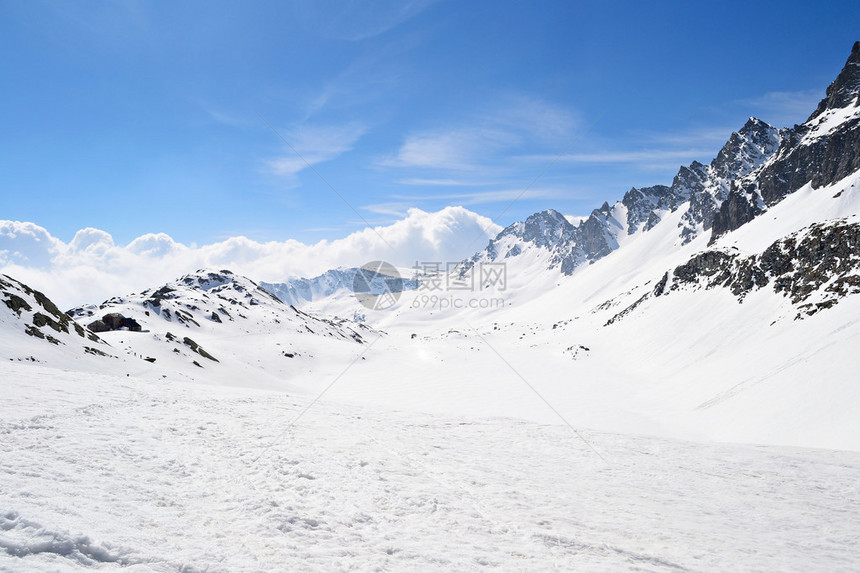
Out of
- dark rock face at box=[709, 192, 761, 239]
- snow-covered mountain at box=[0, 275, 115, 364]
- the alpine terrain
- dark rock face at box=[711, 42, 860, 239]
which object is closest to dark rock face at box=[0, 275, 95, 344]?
snow-covered mountain at box=[0, 275, 115, 364]

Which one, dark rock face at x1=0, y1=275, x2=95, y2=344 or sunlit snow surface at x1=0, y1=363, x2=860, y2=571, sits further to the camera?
dark rock face at x1=0, y1=275, x2=95, y2=344

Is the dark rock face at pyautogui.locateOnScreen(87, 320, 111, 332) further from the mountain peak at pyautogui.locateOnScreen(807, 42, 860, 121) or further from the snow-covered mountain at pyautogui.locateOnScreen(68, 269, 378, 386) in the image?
Answer: the mountain peak at pyautogui.locateOnScreen(807, 42, 860, 121)

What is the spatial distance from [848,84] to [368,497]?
150933 millimetres

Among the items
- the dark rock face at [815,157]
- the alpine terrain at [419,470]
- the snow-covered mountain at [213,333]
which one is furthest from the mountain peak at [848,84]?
the snow-covered mountain at [213,333]

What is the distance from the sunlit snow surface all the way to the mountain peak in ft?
449

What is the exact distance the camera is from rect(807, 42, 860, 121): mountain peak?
100125 millimetres

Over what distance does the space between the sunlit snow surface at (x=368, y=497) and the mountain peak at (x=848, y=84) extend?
449 feet

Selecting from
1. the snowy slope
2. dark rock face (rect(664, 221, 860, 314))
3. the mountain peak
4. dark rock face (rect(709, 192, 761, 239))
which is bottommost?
A: the snowy slope

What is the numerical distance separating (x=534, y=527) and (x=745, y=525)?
516 centimetres

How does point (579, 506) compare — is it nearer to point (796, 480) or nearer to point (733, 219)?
point (796, 480)

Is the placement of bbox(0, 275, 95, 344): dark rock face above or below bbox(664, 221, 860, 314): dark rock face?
below

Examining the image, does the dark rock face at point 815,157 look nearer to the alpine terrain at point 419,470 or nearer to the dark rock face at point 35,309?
the alpine terrain at point 419,470

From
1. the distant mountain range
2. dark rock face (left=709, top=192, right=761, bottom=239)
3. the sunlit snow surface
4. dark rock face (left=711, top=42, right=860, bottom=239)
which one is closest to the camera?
the sunlit snow surface

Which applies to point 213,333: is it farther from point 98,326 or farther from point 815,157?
point 815,157
